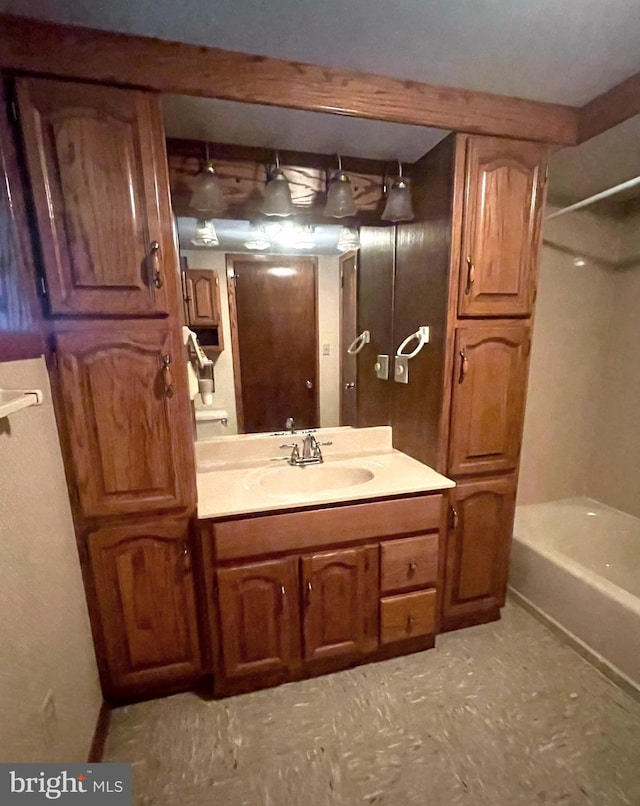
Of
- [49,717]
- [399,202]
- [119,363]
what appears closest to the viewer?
[49,717]

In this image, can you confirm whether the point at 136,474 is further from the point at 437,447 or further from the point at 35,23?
the point at 35,23

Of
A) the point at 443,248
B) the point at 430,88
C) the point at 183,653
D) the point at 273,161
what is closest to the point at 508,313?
the point at 443,248

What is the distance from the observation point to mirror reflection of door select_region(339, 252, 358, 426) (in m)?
1.88

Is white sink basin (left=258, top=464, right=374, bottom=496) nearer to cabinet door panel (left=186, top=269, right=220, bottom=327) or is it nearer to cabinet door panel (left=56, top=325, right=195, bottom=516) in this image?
cabinet door panel (left=56, top=325, right=195, bottom=516)

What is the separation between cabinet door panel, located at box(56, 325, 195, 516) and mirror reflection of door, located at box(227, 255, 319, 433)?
1.77ft

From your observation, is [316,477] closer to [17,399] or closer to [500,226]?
[17,399]

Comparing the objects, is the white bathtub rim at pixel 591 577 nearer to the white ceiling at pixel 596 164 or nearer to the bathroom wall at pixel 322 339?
the bathroom wall at pixel 322 339

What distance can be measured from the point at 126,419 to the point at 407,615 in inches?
52.8

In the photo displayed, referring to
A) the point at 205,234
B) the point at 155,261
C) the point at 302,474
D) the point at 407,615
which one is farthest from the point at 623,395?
the point at 155,261

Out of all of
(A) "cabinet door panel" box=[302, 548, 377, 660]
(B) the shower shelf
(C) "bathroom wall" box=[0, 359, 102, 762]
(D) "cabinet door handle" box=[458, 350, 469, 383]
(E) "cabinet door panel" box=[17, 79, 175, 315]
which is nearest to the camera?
(B) the shower shelf

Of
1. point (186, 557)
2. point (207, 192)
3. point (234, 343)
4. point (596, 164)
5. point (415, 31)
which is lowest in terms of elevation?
point (186, 557)

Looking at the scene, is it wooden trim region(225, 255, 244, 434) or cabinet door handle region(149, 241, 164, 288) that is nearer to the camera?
cabinet door handle region(149, 241, 164, 288)

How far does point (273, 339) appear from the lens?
1.85m

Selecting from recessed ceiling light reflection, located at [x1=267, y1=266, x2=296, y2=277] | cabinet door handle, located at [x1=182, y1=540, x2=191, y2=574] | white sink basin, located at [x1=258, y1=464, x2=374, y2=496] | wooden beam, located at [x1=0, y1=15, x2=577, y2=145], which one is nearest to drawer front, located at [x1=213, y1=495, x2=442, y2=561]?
cabinet door handle, located at [x1=182, y1=540, x2=191, y2=574]
